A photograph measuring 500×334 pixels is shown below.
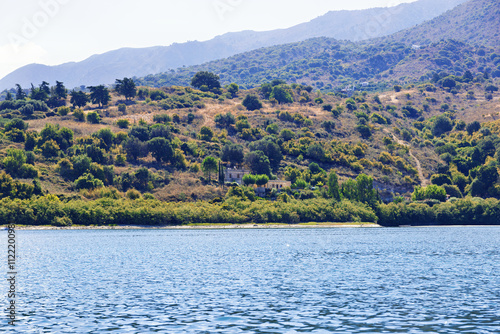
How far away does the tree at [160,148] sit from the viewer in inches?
6934

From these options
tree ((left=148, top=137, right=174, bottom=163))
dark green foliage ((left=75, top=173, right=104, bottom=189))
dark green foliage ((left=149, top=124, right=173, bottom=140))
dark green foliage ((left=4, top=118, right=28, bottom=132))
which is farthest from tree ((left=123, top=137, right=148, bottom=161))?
dark green foliage ((left=4, top=118, right=28, bottom=132))

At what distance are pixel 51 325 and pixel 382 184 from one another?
16375 centimetres

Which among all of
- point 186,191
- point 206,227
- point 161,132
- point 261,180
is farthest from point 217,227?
point 161,132

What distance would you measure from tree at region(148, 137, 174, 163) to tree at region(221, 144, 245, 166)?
17169mm

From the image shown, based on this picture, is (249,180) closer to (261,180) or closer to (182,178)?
(261,180)

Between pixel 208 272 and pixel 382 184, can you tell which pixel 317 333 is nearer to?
pixel 208 272

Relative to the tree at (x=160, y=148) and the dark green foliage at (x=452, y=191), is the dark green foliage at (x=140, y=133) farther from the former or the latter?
the dark green foliage at (x=452, y=191)

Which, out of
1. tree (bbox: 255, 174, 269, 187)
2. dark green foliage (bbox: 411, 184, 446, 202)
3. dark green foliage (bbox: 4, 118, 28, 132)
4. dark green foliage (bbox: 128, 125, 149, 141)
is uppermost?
dark green foliage (bbox: 4, 118, 28, 132)

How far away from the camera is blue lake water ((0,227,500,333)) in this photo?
3095 cm

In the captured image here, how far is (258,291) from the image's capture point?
140 feet

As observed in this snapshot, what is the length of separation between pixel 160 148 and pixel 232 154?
2287cm

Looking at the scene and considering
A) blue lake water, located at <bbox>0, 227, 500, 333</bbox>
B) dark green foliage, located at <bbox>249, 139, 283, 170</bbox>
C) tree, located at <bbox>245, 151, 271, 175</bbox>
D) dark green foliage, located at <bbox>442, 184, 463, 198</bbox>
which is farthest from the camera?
dark green foliage, located at <bbox>249, 139, 283, 170</bbox>

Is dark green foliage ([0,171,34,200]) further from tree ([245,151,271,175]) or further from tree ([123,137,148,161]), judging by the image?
tree ([245,151,271,175])

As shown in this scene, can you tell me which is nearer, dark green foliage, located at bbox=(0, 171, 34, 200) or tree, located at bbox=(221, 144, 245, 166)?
dark green foliage, located at bbox=(0, 171, 34, 200)
